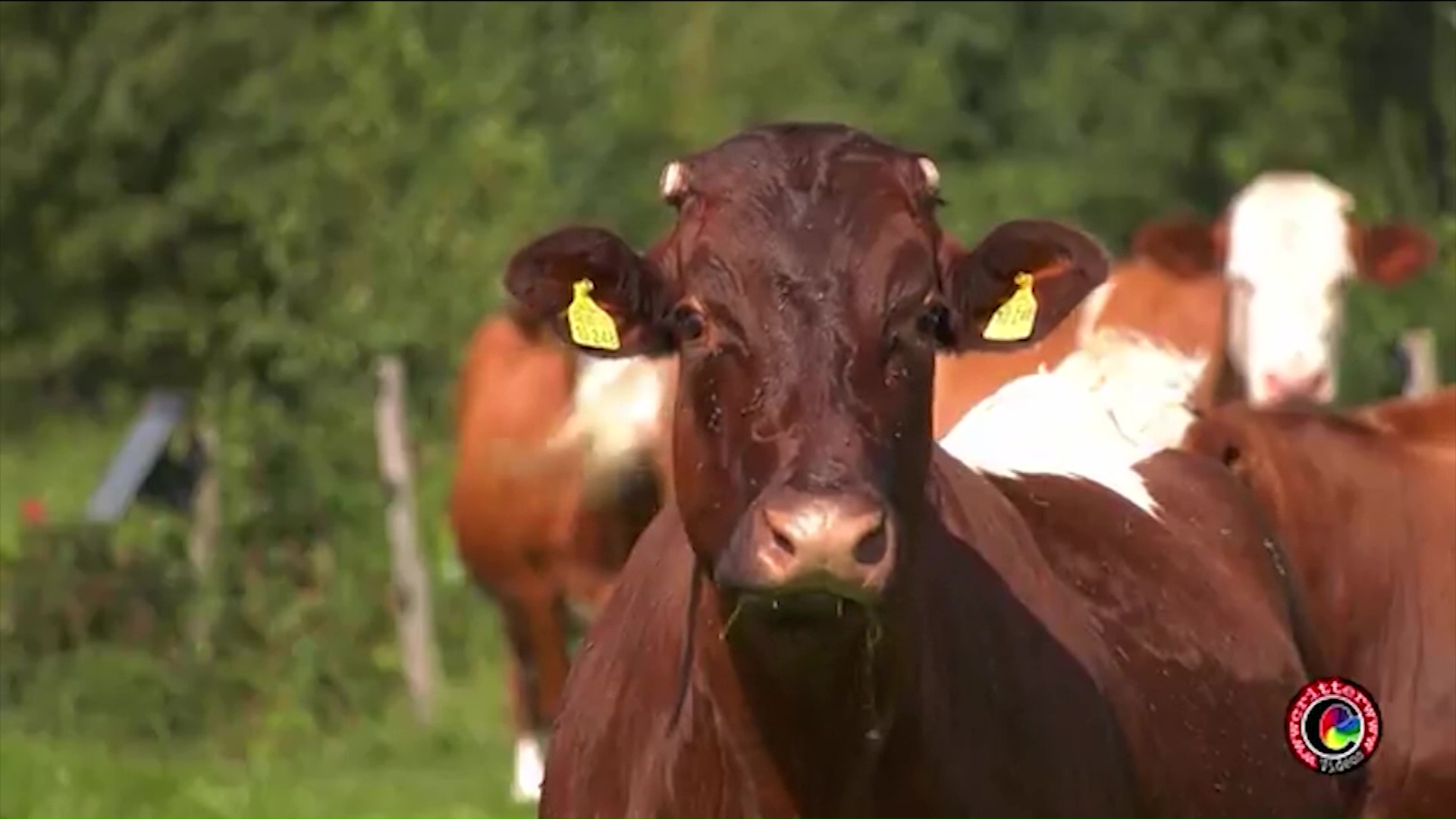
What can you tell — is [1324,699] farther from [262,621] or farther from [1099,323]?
[262,621]

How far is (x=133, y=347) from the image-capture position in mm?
23188

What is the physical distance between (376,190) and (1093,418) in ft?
32.0

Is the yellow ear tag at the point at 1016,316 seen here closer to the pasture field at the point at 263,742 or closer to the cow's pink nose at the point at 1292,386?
the pasture field at the point at 263,742

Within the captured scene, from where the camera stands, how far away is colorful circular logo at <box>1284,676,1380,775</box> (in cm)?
639

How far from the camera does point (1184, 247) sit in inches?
471

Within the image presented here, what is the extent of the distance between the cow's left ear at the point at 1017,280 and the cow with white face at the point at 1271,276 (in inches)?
228

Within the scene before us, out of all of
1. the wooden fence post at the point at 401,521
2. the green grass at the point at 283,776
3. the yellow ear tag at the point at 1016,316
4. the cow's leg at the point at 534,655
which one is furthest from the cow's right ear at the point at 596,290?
the wooden fence post at the point at 401,521

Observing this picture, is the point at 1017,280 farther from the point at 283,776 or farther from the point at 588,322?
the point at 283,776

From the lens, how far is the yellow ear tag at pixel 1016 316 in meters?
5.21

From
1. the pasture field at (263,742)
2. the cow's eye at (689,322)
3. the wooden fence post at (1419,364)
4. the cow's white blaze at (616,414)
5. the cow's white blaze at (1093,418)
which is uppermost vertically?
the cow's eye at (689,322)

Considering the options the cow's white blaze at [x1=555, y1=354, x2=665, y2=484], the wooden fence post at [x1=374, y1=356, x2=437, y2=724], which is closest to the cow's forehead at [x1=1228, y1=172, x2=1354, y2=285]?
the cow's white blaze at [x1=555, y1=354, x2=665, y2=484]

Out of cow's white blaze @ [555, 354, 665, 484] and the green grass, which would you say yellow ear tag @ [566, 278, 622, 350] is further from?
cow's white blaze @ [555, 354, 665, 484]

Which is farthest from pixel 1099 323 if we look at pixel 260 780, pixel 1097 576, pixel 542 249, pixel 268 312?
pixel 268 312

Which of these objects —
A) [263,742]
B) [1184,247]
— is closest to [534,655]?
[263,742]
